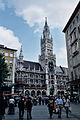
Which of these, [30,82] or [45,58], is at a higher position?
[45,58]

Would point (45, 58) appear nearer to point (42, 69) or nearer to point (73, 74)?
point (42, 69)

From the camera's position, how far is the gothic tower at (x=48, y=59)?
75.1m

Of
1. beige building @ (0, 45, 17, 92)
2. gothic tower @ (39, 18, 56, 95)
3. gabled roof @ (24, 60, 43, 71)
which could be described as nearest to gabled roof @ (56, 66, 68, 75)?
gothic tower @ (39, 18, 56, 95)

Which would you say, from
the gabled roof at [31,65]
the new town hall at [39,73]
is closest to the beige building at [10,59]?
the new town hall at [39,73]

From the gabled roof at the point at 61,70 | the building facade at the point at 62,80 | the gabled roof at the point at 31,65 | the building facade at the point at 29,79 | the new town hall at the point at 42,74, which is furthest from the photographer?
the gabled roof at the point at 61,70

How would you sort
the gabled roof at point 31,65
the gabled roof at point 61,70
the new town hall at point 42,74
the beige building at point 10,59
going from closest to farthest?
the beige building at point 10,59 → the new town hall at point 42,74 → the gabled roof at point 31,65 → the gabled roof at point 61,70

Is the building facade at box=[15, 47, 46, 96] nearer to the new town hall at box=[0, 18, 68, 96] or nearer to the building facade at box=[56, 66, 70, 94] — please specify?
the new town hall at box=[0, 18, 68, 96]

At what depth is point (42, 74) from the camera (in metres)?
75.9

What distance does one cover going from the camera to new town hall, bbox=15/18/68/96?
65.4 m

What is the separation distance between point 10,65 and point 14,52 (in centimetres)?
587

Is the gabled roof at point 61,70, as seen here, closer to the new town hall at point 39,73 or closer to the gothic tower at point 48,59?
the new town hall at point 39,73

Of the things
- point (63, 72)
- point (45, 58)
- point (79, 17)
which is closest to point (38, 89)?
point (45, 58)

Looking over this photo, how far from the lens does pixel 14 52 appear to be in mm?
56125

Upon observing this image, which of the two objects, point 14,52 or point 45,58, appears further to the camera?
point 45,58
